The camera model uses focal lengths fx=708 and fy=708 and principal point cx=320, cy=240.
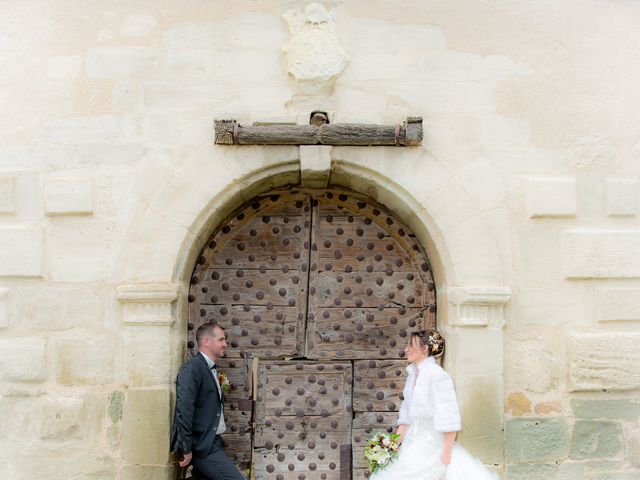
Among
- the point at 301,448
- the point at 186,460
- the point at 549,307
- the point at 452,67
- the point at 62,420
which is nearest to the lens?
the point at 186,460

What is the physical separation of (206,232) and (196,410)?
1067mm

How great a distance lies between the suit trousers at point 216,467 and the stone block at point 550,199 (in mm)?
2282

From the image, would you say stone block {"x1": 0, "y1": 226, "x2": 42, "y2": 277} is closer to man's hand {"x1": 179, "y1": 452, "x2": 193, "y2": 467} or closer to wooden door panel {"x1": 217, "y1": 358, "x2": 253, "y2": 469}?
wooden door panel {"x1": 217, "y1": 358, "x2": 253, "y2": 469}

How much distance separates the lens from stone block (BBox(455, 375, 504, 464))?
4.07 m

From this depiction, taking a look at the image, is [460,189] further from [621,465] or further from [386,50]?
[621,465]

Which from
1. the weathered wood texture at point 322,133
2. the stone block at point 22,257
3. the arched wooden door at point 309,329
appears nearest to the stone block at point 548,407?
the arched wooden door at point 309,329

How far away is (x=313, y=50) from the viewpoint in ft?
13.9

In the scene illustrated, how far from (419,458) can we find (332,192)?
1.75 meters

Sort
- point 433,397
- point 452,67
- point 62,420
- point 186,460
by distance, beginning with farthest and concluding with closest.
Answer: point 452,67
point 62,420
point 186,460
point 433,397

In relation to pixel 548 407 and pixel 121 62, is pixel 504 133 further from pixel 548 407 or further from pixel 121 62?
pixel 121 62

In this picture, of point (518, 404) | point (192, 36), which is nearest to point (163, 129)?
point (192, 36)

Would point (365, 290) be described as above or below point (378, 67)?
below

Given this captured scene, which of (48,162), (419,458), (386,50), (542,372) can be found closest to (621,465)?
(542,372)

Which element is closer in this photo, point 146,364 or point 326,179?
point 146,364
